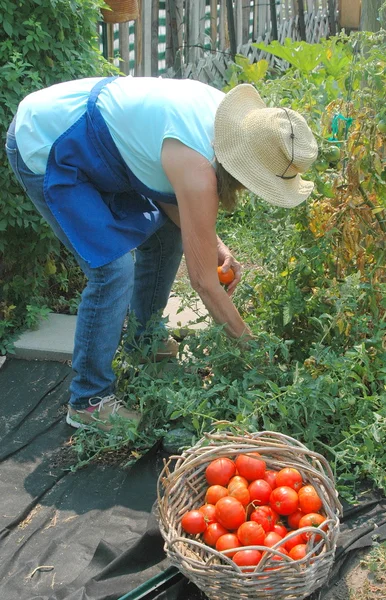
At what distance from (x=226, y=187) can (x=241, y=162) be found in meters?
0.12

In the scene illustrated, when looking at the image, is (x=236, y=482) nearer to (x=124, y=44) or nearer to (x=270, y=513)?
(x=270, y=513)

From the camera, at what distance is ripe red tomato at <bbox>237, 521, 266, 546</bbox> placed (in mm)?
2037

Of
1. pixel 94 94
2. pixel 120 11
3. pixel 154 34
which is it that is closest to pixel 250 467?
pixel 94 94

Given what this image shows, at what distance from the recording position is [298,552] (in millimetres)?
1982

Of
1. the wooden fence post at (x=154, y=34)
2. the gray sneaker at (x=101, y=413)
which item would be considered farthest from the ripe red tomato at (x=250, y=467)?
the wooden fence post at (x=154, y=34)

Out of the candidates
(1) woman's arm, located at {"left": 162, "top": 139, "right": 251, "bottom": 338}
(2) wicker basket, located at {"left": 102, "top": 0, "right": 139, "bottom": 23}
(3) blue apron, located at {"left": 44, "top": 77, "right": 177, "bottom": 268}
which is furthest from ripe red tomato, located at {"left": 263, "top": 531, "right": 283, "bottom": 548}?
(2) wicker basket, located at {"left": 102, "top": 0, "right": 139, "bottom": 23}

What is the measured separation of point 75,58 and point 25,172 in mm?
1252

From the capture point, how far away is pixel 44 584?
235 cm

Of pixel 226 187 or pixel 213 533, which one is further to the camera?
pixel 226 187

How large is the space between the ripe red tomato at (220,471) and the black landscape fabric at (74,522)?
0.27m

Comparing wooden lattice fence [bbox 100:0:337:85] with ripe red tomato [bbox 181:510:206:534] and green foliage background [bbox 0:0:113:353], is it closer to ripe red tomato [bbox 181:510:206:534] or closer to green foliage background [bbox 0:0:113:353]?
green foliage background [bbox 0:0:113:353]

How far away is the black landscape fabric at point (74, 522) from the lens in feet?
7.48

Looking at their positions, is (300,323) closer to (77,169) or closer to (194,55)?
(77,169)

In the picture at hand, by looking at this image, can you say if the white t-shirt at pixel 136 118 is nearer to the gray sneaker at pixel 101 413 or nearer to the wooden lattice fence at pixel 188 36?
the gray sneaker at pixel 101 413
